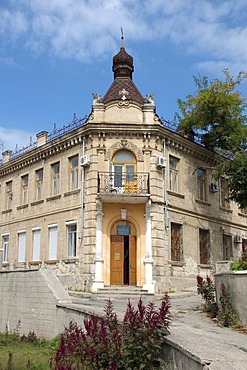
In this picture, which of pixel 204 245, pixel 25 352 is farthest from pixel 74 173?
pixel 25 352

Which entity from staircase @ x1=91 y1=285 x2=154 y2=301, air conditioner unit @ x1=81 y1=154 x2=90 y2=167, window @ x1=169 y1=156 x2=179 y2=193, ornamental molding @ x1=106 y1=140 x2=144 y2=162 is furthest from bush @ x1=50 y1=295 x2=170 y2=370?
window @ x1=169 y1=156 x2=179 y2=193

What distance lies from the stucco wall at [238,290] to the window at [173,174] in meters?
10.9

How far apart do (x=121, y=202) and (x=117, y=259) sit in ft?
8.45

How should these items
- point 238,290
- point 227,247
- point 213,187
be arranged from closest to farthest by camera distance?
1. point 238,290
2. point 213,187
3. point 227,247

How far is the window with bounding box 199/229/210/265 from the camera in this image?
2323cm

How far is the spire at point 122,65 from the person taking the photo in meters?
24.1

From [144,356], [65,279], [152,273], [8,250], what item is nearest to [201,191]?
[152,273]

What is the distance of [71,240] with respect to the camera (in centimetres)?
2150

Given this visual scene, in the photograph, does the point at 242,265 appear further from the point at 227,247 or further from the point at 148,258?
the point at 227,247

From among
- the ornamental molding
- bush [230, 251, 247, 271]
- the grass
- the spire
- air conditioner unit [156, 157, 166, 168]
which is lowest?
the grass

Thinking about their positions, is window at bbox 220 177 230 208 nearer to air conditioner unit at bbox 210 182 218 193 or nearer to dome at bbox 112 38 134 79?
air conditioner unit at bbox 210 182 218 193

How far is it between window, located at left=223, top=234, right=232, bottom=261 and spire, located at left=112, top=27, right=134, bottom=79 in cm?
1054

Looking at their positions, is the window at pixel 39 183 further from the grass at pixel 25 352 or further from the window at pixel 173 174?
the grass at pixel 25 352

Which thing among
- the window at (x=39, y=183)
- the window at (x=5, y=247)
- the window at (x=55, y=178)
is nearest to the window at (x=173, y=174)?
the window at (x=55, y=178)
